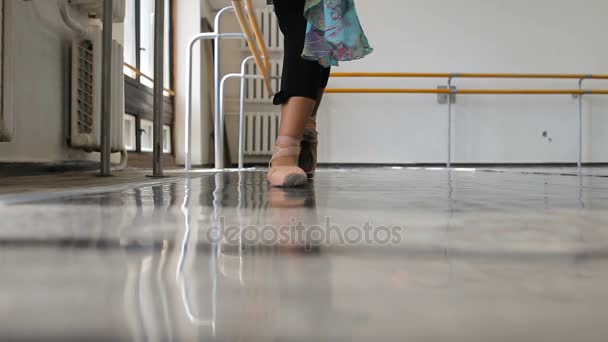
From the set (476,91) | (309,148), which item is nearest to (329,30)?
(309,148)

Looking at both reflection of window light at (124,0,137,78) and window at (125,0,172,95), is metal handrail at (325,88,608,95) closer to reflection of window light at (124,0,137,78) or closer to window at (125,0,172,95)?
window at (125,0,172,95)

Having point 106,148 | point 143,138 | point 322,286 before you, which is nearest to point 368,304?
point 322,286

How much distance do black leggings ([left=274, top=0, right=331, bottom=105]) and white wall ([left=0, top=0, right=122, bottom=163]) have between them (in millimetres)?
670

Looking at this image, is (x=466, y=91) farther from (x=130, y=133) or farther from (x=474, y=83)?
(x=130, y=133)

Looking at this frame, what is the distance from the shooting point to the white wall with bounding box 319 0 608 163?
13.7ft

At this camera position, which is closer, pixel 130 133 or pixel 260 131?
pixel 130 133

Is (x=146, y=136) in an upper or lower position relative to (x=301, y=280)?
upper

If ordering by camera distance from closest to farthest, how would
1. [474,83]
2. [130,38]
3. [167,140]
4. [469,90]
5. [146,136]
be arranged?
[130,38], [146,136], [167,140], [469,90], [474,83]

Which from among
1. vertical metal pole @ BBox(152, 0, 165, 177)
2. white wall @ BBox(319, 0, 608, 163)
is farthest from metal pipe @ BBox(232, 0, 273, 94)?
white wall @ BBox(319, 0, 608, 163)

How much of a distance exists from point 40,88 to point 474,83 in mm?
3536

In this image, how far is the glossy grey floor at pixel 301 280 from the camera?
132 mm

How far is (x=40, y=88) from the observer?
4.52 feet

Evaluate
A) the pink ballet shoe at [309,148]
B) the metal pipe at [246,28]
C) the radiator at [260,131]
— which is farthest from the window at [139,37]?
the pink ballet shoe at [309,148]

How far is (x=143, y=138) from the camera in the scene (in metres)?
2.89
